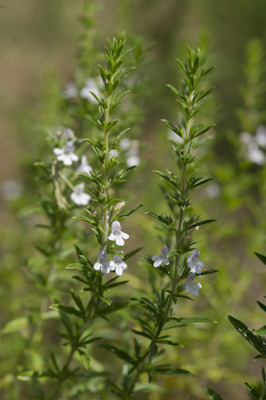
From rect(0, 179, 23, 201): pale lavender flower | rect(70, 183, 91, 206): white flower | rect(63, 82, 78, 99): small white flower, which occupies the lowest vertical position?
rect(70, 183, 91, 206): white flower

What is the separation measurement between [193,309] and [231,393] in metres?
1.26

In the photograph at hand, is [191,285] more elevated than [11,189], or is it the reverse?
[11,189]

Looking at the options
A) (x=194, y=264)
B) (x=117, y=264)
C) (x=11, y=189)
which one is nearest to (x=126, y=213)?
(x=117, y=264)

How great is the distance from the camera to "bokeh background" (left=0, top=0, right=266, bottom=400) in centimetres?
330

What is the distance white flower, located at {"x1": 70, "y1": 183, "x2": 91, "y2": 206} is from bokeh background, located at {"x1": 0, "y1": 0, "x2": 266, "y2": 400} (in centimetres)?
47

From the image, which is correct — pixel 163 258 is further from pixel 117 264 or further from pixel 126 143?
pixel 126 143

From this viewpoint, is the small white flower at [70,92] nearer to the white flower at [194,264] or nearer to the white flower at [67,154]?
the white flower at [67,154]

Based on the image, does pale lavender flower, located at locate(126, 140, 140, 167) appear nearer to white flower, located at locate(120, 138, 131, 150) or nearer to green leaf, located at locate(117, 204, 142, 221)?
white flower, located at locate(120, 138, 131, 150)

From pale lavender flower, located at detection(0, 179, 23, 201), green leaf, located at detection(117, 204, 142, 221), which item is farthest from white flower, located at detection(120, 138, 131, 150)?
pale lavender flower, located at detection(0, 179, 23, 201)

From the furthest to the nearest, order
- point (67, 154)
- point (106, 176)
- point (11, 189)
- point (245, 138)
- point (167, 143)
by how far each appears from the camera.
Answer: point (11, 189)
point (167, 143)
point (245, 138)
point (67, 154)
point (106, 176)

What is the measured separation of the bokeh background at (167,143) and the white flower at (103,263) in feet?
3.30

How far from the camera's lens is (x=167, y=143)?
4227 millimetres

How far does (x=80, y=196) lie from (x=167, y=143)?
79.7 inches

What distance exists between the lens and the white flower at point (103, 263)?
184cm
